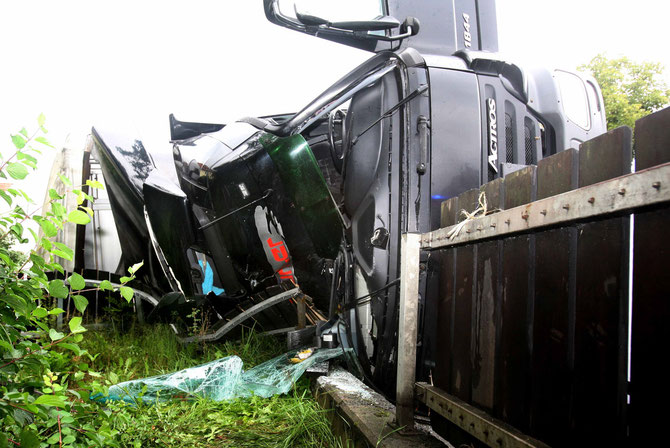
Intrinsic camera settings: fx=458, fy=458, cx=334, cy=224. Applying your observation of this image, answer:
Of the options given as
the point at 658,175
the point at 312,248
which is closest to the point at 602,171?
the point at 658,175

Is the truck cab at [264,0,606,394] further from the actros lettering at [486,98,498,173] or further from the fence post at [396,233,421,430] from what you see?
the fence post at [396,233,421,430]

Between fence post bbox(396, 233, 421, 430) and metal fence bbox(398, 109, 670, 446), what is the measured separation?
6 centimetres

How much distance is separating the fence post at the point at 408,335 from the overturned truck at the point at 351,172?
235 millimetres

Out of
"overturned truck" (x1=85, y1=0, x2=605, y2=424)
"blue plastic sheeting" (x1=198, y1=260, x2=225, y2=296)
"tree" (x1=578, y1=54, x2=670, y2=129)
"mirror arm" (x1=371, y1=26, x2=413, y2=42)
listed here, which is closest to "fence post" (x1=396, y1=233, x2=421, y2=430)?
"overturned truck" (x1=85, y1=0, x2=605, y2=424)

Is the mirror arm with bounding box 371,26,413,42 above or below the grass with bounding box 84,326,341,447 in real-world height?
above

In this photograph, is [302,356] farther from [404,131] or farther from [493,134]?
[493,134]

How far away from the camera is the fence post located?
214 centimetres

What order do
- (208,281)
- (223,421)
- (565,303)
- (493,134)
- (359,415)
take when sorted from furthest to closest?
(208,281) → (493,134) → (223,421) → (359,415) → (565,303)

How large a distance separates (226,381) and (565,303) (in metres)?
2.38

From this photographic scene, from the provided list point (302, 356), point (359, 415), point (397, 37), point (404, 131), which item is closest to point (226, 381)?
point (302, 356)

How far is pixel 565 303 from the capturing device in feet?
4.68

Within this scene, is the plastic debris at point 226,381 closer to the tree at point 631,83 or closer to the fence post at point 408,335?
the fence post at point 408,335

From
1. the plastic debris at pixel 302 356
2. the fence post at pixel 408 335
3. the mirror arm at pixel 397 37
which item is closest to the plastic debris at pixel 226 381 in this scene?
the plastic debris at pixel 302 356

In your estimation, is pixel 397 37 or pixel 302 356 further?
pixel 302 356
